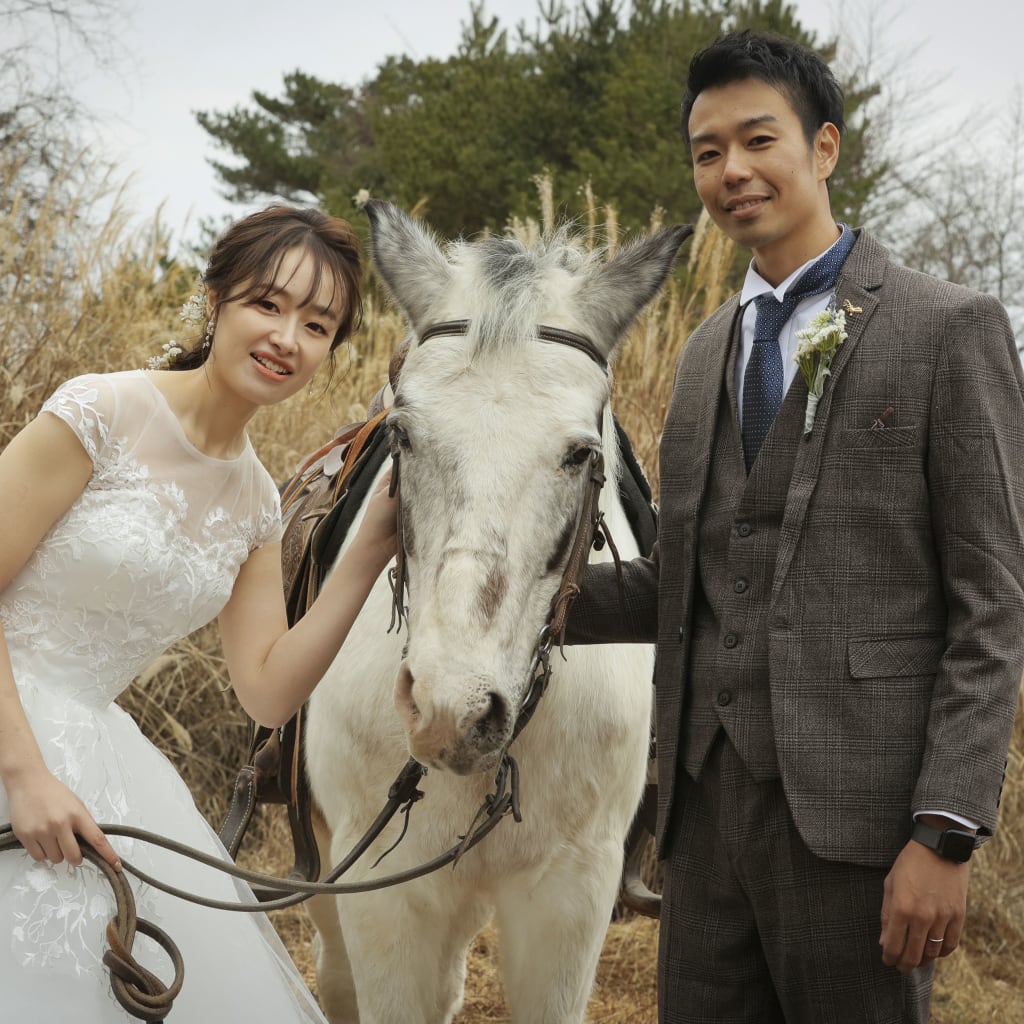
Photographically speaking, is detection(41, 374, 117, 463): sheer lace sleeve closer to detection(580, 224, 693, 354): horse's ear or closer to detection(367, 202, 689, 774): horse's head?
detection(367, 202, 689, 774): horse's head

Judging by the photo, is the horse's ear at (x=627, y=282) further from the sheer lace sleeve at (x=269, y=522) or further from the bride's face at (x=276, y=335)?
the sheer lace sleeve at (x=269, y=522)

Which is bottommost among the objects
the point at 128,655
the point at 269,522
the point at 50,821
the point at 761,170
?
the point at 50,821

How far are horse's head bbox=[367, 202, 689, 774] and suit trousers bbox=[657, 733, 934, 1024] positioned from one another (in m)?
0.46

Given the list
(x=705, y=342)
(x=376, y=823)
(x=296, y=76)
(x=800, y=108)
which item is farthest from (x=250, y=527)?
(x=296, y=76)

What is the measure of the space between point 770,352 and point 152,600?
4.02 feet

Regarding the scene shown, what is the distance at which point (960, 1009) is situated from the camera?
163 inches

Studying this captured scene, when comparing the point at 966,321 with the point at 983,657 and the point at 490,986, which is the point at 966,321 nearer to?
the point at 983,657

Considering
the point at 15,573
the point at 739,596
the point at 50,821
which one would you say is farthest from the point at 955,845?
the point at 15,573

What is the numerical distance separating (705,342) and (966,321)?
528 mm

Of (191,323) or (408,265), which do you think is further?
(191,323)

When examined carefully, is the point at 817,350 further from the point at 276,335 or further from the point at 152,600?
the point at 152,600

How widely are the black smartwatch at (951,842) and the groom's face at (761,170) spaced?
100 centimetres

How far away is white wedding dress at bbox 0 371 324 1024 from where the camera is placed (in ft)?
6.20

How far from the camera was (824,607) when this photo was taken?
181 centimetres
